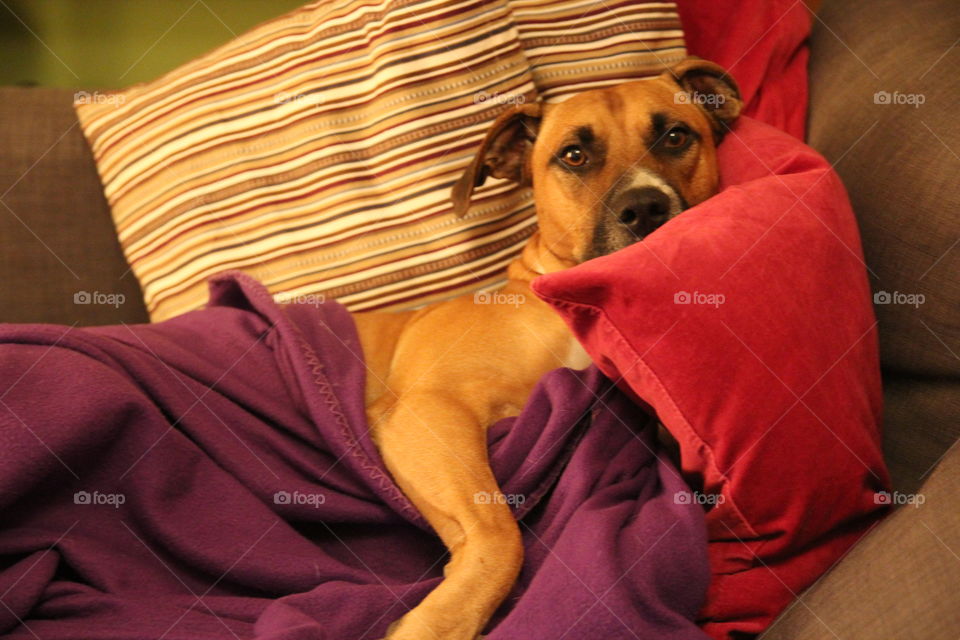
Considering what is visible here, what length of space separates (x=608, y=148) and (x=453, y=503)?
99cm

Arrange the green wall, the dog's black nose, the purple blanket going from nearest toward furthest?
the purple blanket, the dog's black nose, the green wall

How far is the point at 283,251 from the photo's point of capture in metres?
2.13

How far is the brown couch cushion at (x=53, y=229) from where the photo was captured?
2.25 meters

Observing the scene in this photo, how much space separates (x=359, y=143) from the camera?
2.09 metres

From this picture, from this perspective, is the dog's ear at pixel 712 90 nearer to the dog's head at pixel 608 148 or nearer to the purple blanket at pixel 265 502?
the dog's head at pixel 608 148

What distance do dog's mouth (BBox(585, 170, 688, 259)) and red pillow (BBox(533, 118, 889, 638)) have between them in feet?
1.17

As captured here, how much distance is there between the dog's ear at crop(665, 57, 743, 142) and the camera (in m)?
1.95

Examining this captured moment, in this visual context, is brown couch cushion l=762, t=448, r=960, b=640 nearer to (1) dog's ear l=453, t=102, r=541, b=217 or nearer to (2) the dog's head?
(2) the dog's head

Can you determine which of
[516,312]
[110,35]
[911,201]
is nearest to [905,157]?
[911,201]

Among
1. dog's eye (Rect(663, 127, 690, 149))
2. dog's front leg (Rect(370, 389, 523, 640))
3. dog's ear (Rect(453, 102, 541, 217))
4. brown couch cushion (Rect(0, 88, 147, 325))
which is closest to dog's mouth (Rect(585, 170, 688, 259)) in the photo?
dog's eye (Rect(663, 127, 690, 149))

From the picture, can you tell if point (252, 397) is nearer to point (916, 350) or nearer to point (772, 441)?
point (772, 441)

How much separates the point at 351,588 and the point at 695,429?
0.65 m

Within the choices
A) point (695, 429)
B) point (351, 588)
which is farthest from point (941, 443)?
point (351, 588)

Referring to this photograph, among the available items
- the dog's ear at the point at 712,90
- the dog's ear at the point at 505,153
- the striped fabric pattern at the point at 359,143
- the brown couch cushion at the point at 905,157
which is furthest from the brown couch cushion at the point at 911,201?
the dog's ear at the point at 505,153
